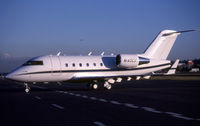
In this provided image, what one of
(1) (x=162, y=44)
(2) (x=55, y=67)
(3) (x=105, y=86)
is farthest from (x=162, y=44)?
(2) (x=55, y=67)

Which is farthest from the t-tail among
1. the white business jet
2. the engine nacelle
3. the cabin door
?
the cabin door

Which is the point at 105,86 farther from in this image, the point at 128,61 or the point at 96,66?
the point at 128,61

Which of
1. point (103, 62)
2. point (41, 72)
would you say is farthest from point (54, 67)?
point (103, 62)

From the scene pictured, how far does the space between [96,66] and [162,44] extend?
7125 millimetres

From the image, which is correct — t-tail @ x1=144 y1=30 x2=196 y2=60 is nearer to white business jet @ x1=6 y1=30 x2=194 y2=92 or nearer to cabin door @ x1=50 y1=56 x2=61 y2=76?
white business jet @ x1=6 y1=30 x2=194 y2=92

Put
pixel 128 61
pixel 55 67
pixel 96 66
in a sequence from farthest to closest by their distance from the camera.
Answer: pixel 128 61 → pixel 96 66 → pixel 55 67

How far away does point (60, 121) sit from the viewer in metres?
8.58

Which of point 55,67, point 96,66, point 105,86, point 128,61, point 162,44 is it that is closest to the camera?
point 55,67

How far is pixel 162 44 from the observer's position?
25672 mm

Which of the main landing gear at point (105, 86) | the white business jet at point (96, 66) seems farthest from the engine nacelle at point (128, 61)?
the main landing gear at point (105, 86)

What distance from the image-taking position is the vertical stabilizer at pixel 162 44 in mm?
25625

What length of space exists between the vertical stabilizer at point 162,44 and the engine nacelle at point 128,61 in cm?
180

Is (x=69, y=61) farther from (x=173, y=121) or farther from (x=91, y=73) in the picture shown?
(x=173, y=121)

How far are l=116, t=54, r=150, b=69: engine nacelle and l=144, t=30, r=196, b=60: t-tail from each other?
179 centimetres
